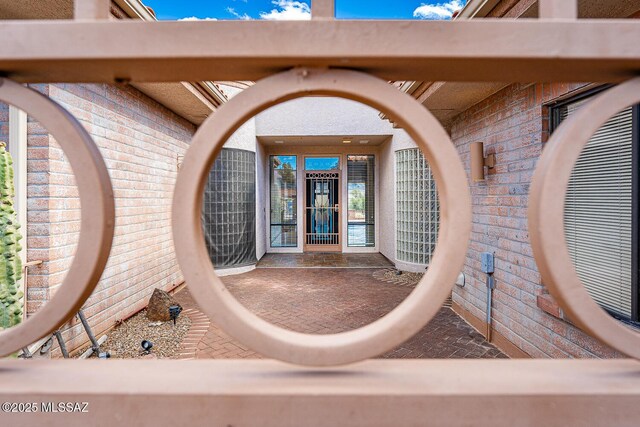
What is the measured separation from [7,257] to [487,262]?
159 inches

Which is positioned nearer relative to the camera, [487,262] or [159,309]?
[487,262]

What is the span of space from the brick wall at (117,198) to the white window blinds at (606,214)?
14.7ft

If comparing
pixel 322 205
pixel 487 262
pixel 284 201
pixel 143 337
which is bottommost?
pixel 143 337

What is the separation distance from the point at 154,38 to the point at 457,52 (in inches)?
20.5

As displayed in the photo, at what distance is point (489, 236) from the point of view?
3.33 m

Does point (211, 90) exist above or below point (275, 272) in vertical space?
above

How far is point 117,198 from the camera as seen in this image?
3705 millimetres

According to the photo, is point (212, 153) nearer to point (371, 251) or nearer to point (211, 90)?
point (211, 90)

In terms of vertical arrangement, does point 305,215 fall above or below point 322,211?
below

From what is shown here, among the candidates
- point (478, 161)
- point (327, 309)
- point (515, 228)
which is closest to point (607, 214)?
point (515, 228)

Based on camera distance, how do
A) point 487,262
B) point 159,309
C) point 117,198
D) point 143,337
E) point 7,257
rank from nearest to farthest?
point 7,257 < point 487,262 < point 143,337 < point 117,198 < point 159,309

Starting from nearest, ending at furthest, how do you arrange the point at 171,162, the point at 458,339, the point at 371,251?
the point at 458,339, the point at 171,162, the point at 371,251

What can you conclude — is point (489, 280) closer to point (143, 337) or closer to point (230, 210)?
point (143, 337)

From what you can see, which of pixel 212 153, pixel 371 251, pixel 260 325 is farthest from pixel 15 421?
pixel 371 251
